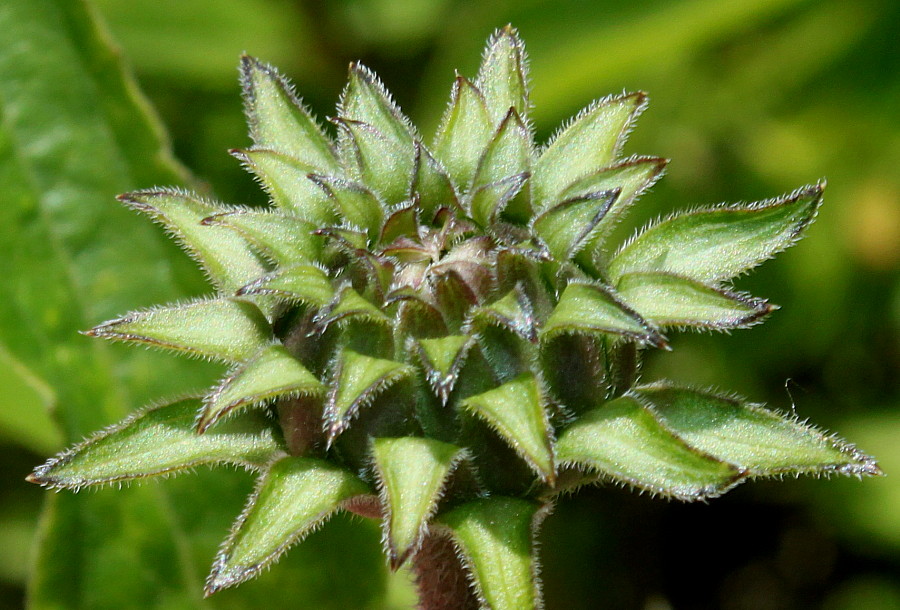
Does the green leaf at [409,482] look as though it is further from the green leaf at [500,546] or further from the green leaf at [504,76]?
the green leaf at [504,76]

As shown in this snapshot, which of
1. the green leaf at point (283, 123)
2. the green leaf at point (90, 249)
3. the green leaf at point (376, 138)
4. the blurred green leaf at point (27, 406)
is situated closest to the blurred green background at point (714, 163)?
the blurred green leaf at point (27, 406)

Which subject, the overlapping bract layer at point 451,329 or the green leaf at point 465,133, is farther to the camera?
the green leaf at point 465,133

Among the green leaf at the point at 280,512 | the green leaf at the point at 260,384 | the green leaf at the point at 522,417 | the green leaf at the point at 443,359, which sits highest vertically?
the green leaf at the point at 443,359

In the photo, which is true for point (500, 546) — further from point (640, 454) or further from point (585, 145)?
point (585, 145)

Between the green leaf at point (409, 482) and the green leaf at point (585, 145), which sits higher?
the green leaf at point (585, 145)

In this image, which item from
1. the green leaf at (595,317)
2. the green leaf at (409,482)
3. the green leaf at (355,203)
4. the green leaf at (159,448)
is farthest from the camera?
the green leaf at (355,203)

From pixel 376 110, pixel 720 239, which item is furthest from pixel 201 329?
pixel 720 239
